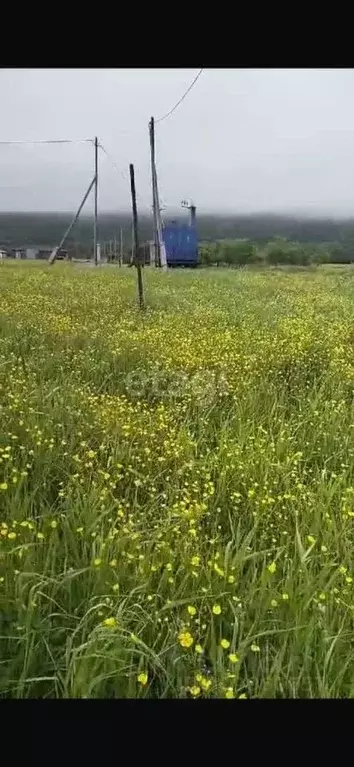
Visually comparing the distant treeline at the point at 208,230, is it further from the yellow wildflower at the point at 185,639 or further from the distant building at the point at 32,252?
the yellow wildflower at the point at 185,639

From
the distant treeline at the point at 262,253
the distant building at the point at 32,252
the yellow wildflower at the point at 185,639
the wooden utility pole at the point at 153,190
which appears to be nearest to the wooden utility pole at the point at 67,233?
the distant building at the point at 32,252

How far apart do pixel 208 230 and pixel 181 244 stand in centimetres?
7

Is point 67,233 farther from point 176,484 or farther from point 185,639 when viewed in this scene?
point 185,639

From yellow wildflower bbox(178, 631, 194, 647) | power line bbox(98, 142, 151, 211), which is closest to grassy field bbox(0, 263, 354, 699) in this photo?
yellow wildflower bbox(178, 631, 194, 647)

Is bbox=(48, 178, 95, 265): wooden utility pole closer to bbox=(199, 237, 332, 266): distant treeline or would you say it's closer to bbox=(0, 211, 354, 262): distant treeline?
bbox=(0, 211, 354, 262): distant treeline

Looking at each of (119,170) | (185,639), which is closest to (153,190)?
(119,170)

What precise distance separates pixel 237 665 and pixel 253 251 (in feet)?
2.80

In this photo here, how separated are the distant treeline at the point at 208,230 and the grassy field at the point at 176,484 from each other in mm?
72

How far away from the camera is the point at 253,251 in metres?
1.46

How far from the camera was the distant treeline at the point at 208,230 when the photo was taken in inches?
55.1

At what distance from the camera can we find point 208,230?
145cm

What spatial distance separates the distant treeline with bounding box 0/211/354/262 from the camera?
1398mm
